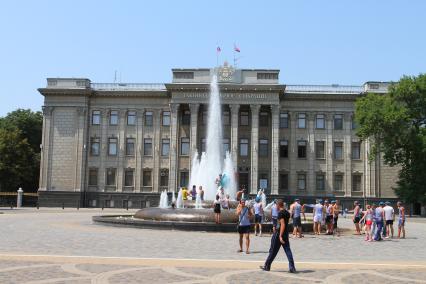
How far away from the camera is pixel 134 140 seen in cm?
7000

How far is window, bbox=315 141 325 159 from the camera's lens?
6875cm

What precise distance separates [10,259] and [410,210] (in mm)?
58745

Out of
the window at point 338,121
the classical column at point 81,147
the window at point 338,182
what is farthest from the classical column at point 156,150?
the window at point 338,121

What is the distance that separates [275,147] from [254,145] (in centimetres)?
263

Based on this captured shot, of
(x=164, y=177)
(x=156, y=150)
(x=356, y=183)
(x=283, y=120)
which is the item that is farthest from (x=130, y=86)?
(x=356, y=183)

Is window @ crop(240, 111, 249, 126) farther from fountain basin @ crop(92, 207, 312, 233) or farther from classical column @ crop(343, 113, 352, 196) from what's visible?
fountain basin @ crop(92, 207, 312, 233)

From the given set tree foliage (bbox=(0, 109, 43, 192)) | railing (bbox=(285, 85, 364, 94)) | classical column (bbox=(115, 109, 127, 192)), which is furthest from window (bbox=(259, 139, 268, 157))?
tree foliage (bbox=(0, 109, 43, 192))

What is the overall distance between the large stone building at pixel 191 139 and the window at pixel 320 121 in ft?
0.42

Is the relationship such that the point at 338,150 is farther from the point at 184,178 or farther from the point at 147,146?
the point at 147,146

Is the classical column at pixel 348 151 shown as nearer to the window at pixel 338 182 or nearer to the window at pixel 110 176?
the window at pixel 338 182

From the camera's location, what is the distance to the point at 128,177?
6956 cm

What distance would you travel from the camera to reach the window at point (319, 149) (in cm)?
6875

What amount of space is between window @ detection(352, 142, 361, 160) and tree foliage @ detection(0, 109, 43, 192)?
1753 inches

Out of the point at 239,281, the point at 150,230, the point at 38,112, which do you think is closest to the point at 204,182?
the point at 150,230
